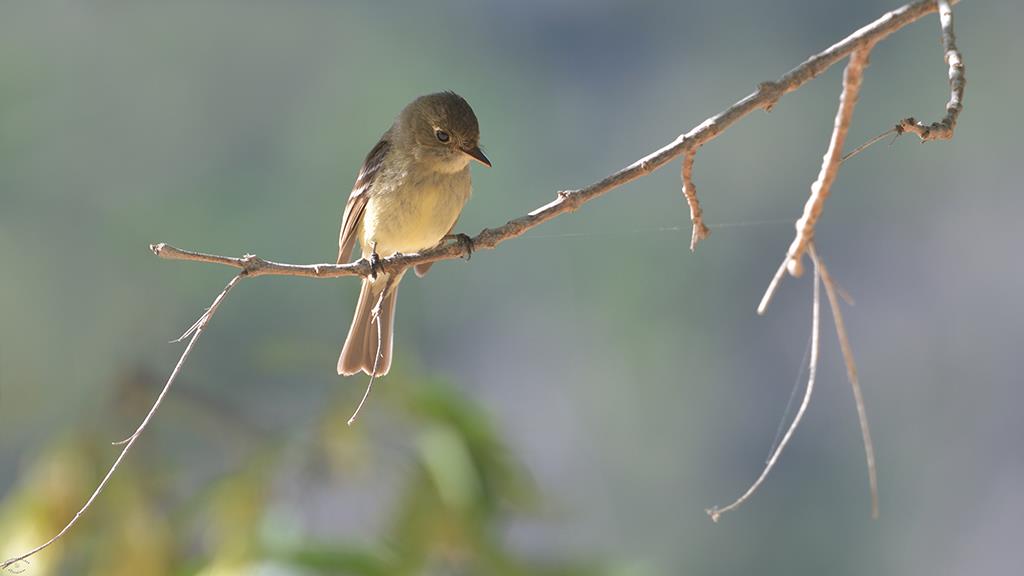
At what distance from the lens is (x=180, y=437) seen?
2.89 meters

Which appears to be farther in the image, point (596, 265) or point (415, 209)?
point (596, 265)

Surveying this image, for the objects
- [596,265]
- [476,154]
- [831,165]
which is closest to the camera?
[831,165]

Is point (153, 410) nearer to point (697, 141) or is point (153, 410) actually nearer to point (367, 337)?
point (697, 141)

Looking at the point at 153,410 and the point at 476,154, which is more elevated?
the point at 476,154

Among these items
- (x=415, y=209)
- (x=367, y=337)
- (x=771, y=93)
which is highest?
(x=415, y=209)

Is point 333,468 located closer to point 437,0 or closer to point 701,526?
point 701,526

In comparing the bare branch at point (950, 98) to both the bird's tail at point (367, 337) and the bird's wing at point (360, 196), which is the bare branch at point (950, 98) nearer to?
the bird's tail at point (367, 337)

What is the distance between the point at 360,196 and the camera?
151cm

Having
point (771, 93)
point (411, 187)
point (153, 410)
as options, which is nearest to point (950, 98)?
point (771, 93)

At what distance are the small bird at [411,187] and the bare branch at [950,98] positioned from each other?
2.27ft

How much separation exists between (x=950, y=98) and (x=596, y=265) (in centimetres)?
250

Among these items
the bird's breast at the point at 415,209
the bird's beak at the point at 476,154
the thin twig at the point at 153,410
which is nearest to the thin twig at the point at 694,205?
the thin twig at the point at 153,410

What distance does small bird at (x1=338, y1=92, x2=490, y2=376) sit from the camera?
143 cm

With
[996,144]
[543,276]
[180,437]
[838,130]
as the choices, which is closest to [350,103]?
[543,276]
